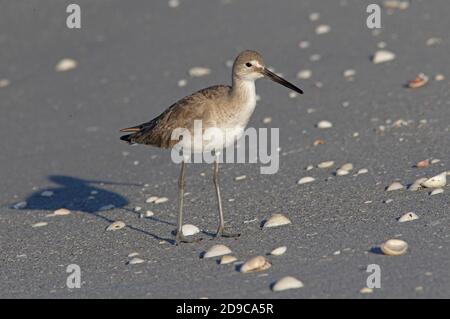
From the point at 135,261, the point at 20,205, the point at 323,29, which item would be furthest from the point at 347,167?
the point at 323,29

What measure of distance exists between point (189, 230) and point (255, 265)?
117cm

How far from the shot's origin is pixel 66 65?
10820 millimetres

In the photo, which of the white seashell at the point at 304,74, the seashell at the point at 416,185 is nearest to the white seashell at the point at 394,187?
the seashell at the point at 416,185

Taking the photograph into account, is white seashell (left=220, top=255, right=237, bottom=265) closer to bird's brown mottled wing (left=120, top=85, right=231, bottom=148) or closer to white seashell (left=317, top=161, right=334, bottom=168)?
bird's brown mottled wing (left=120, top=85, right=231, bottom=148)

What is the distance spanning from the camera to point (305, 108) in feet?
29.3

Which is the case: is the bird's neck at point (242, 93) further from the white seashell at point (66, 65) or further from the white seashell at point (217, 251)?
the white seashell at point (66, 65)

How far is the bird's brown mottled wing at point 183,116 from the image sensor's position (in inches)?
256

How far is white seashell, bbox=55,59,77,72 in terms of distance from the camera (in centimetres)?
1080

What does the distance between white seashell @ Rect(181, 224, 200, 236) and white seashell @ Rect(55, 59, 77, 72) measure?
4.64m

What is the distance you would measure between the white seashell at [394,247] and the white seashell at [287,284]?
1.98 ft
